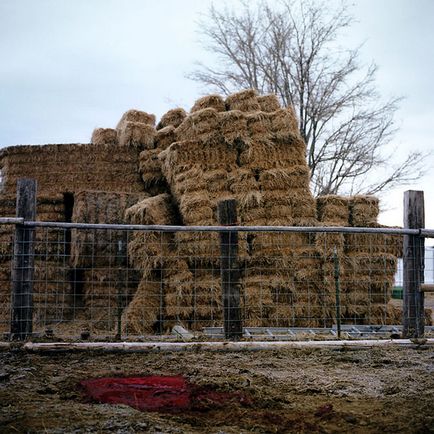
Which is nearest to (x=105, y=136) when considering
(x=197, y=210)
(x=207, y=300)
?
(x=197, y=210)

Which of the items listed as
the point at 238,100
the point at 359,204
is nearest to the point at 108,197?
the point at 238,100

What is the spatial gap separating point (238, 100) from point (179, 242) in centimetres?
326

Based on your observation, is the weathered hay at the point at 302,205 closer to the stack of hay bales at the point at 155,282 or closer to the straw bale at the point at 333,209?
the straw bale at the point at 333,209

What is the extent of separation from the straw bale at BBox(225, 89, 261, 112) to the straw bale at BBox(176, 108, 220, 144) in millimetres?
956

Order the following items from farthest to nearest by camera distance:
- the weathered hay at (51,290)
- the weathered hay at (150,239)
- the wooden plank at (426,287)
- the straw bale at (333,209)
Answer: the weathered hay at (51,290)
the straw bale at (333,209)
the weathered hay at (150,239)
the wooden plank at (426,287)

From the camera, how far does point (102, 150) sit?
36.1ft

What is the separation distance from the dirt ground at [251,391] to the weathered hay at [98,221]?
4.16 metres

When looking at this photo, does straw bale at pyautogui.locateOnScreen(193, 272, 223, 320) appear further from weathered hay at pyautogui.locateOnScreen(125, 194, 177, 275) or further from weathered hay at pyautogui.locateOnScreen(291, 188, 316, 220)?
weathered hay at pyautogui.locateOnScreen(291, 188, 316, 220)

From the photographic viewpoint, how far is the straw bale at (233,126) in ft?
30.6

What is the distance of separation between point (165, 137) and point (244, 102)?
65.4 inches

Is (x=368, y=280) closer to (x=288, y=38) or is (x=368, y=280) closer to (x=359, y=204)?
(x=359, y=204)

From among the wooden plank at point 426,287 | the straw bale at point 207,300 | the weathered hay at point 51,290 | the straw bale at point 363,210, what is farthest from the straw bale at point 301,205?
the weathered hay at point 51,290

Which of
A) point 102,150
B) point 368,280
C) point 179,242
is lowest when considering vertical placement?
point 368,280

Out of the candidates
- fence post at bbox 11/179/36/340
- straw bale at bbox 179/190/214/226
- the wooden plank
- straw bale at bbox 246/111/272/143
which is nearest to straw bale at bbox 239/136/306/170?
straw bale at bbox 246/111/272/143
